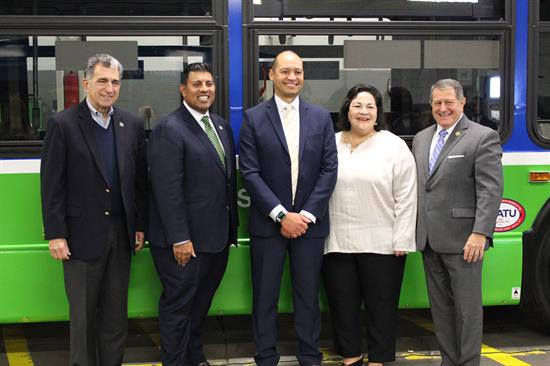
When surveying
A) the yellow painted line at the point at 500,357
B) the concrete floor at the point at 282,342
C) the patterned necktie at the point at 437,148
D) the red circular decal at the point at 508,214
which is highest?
the patterned necktie at the point at 437,148

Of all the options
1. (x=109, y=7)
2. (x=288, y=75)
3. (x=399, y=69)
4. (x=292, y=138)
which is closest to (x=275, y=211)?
(x=292, y=138)

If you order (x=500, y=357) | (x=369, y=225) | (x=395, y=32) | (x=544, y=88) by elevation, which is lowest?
(x=500, y=357)

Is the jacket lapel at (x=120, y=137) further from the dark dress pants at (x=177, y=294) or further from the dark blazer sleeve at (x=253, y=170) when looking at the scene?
the dark blazer sleeve at (x=253, y=170)

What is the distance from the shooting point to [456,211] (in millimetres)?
4453

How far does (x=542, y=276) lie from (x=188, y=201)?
2.49 meters

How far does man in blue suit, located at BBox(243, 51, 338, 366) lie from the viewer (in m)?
4.54

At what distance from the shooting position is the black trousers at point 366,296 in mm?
4723

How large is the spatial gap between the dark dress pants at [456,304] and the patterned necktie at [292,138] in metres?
0.90

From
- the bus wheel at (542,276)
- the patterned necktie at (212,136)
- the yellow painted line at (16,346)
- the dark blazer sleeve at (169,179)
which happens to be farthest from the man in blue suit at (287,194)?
the yellow painted line at (16,346)

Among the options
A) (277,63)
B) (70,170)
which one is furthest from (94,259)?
(277,63)

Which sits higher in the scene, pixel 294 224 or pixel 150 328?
pixel 294 224

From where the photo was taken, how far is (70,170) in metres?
4.25

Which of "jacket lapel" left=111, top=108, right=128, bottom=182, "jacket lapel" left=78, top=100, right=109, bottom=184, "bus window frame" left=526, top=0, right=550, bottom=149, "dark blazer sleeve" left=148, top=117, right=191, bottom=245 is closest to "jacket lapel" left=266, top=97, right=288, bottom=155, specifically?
"dark blazer sleeve" left=148, top=117, right=191, bottom=245

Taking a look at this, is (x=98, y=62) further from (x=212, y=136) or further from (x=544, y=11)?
(x=544, y=11)
